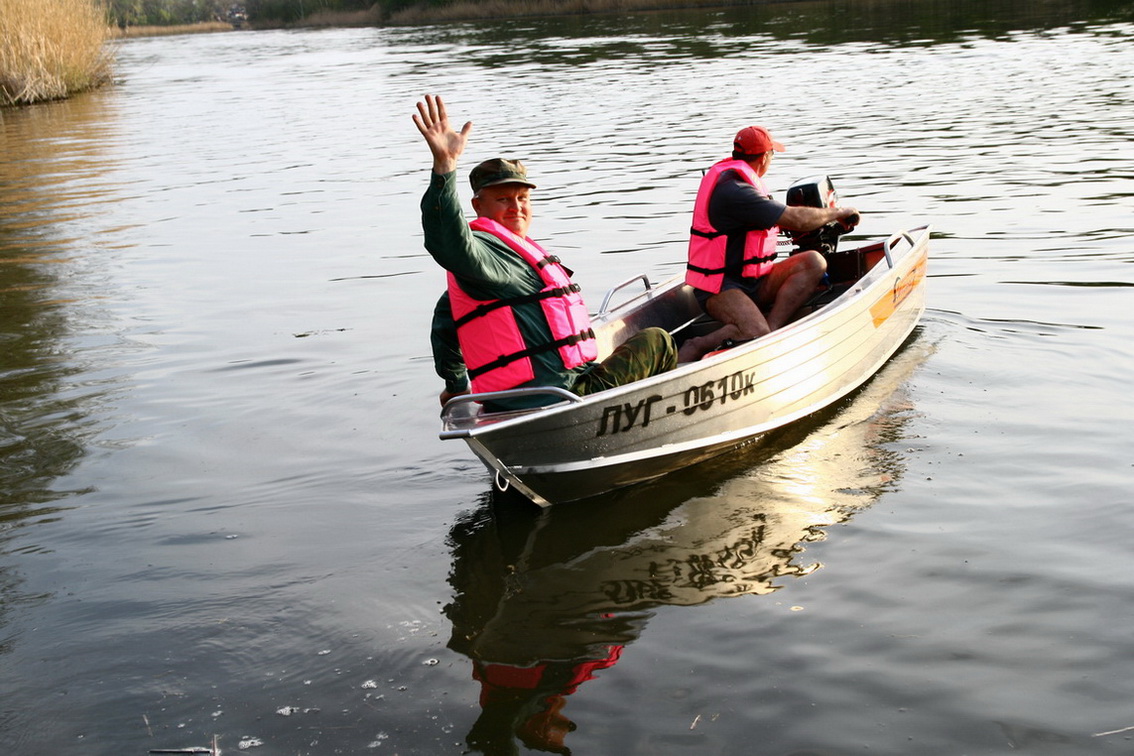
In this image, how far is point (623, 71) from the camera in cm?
2383

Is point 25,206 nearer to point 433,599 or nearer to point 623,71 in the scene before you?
point 433,599

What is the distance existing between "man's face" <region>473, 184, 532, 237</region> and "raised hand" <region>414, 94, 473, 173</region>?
0.68 meters

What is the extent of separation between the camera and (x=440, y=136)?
396 centimetres

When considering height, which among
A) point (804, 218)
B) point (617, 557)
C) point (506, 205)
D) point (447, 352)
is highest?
point (506, 205)

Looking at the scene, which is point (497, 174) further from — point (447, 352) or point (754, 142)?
point (754, 142)

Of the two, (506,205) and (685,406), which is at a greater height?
(506,205)

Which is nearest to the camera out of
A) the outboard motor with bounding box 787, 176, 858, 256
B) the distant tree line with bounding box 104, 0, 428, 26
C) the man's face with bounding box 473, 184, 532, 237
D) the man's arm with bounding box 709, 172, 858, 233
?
the man's face with bounding box 473, 184, 532, 237

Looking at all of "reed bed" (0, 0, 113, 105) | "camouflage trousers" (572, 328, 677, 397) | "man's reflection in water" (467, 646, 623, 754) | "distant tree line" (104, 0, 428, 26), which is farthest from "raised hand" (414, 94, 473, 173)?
"distant tree line" (104, 0, 428, 26)

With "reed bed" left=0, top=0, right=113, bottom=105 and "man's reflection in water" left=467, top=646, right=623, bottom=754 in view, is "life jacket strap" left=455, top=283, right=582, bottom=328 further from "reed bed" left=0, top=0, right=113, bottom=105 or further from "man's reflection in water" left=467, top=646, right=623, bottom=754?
"reed bed" left=0, top=0, right=113, bottom=105

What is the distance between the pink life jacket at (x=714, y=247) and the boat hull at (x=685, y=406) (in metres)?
0.39

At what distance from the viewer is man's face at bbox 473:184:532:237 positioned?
471 centimetres

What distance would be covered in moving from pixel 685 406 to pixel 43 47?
22.5 metres

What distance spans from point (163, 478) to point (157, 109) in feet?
68.3

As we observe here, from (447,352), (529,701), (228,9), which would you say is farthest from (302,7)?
(529,701)
